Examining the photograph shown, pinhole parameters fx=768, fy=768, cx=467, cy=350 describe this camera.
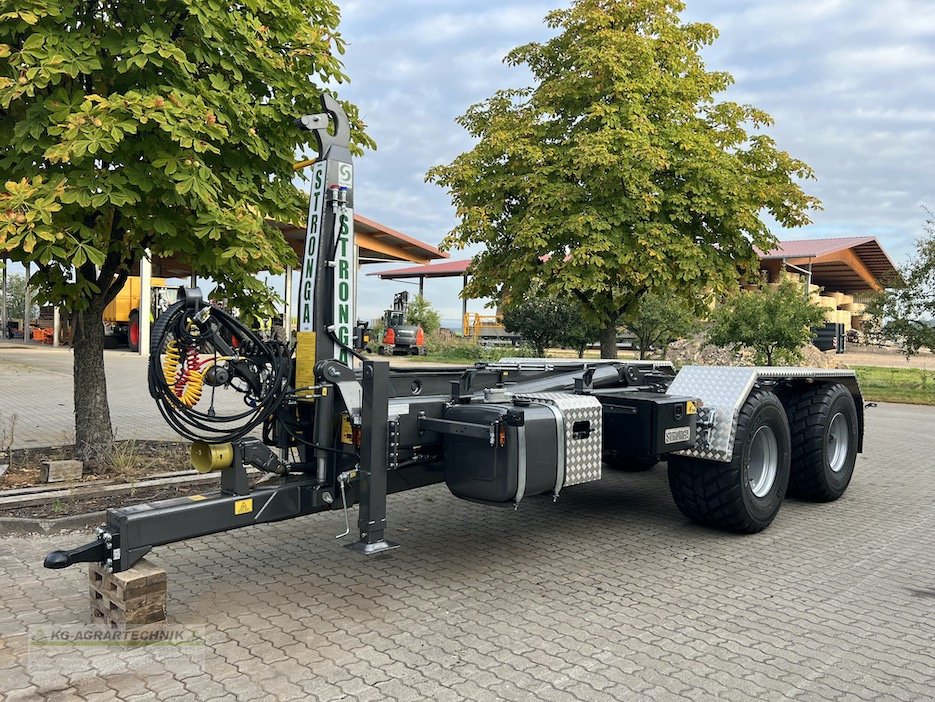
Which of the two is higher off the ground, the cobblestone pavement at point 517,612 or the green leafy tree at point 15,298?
the green leafy tree at point 15,298

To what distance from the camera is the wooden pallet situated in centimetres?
373

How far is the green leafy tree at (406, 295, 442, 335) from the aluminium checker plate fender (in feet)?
95.7

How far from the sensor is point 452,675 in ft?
11.4

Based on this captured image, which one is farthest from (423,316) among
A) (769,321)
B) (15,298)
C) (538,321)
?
(15,298)

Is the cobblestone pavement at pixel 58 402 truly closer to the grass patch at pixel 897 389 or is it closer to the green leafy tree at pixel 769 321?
the green leafy tree at pixel 769 321

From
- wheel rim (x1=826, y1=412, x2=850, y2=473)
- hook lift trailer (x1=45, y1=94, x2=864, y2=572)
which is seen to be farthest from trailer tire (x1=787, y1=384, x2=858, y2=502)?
hook lift trailer (x1=45, y1=94, x2=864, y2=572)

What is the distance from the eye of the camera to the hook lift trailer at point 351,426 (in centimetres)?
398

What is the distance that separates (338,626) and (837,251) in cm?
4752

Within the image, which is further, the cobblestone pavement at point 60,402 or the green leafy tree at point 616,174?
the green leafy tree at point 616,174

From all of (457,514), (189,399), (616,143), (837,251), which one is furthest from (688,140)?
(837,251)

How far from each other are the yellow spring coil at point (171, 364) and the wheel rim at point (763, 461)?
4.35m

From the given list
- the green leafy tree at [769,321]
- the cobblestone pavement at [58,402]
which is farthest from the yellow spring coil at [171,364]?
the green leafy tree at [769,321]

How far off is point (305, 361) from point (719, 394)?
3155 millimetres

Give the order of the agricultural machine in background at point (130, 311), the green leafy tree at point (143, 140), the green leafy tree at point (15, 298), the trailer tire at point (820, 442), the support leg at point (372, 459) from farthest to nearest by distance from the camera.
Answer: the green leafy tree at point (15, 298), the agricultural machine in background at point (130, 311), the trailer tire at point (820, 442), the green leafy tree at point (143, 140), the support leg at point (372, 459)
